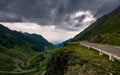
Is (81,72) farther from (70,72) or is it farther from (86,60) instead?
(70,72)

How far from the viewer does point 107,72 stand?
86.9 ft

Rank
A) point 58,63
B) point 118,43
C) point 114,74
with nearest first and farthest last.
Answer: point 114,74, point 58,63, point 118,43

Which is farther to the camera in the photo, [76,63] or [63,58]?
[63,58]

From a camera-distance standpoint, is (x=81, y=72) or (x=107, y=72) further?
(x=81, y=72)

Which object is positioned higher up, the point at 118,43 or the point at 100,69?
the point at 118,43

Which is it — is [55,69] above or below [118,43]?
below

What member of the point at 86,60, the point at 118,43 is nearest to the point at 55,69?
the point at 86,60

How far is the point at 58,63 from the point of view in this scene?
58594 mm

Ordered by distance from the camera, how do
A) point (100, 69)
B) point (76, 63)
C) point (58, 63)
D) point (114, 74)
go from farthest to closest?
point (58, 63), point (76, 63), point (100, 69), point (114, 74)

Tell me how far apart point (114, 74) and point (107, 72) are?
1140 mm

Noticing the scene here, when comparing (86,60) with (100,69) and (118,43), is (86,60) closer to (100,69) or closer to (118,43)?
(100,69)

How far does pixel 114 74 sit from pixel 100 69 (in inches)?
106

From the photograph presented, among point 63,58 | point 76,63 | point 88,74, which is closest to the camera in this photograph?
point 88,74

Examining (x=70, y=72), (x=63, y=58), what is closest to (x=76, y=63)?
(x=70, y=72)
